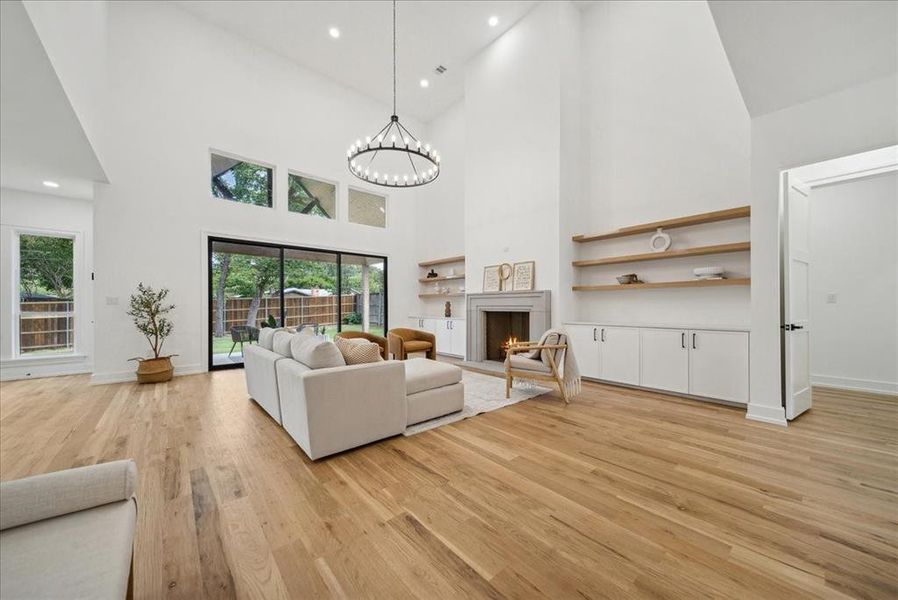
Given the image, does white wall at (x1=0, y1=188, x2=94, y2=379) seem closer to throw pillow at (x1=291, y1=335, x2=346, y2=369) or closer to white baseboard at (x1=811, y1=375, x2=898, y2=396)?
throw pillow at (x1=291, y1=335, x2=346, y2=369)

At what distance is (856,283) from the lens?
159 inches

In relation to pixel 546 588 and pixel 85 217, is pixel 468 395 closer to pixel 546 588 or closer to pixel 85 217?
pixel 546 588

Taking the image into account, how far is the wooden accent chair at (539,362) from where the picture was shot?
143 inches

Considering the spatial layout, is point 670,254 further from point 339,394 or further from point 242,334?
point 242,334

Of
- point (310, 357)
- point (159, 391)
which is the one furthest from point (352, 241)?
point (310, 357)

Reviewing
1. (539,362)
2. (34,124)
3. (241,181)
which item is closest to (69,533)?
(539,362)

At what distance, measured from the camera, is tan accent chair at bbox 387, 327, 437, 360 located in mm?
5195

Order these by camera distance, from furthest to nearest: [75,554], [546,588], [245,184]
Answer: [245,184], [546,588], [75,554]

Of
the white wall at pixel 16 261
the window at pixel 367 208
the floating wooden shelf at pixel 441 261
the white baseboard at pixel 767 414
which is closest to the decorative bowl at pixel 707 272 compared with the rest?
the white baseboard at pixel 767 414

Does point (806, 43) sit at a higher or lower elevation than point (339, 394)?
higher

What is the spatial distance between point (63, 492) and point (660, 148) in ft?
19.5

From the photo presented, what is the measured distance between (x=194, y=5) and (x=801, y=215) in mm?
8640

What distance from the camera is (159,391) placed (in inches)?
167

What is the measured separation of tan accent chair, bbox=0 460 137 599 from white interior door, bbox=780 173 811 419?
4.46 m
